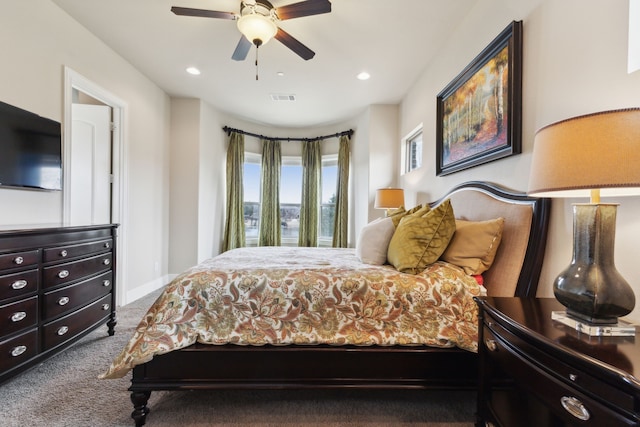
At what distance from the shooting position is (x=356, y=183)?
471 centimetres

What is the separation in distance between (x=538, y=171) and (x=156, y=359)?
1927mm

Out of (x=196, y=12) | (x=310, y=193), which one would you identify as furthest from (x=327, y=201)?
(x=196, y=12)

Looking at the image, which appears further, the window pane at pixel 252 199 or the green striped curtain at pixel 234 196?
the window pane at pixel 252 199

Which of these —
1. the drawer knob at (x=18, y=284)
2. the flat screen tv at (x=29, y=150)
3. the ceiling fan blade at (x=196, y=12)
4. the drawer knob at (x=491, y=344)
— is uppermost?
the ceiling fan blade at (x=196, y=12)

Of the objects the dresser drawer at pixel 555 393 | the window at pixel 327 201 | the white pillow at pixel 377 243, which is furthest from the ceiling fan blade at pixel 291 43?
the window at pixel 327 201

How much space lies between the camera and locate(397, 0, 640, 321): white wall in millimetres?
1152

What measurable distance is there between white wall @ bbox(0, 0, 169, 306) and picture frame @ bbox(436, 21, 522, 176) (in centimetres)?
337

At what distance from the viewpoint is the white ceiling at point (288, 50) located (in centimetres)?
227

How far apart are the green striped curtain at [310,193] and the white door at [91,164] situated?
2895mm

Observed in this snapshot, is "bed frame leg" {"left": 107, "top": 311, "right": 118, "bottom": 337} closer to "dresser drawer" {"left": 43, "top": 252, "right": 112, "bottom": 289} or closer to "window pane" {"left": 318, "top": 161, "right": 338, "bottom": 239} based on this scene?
"dresser drawer" {"left": 43, "top": 252, "right": 112, "bottom": 289}

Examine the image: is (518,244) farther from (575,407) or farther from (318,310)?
(318,310)

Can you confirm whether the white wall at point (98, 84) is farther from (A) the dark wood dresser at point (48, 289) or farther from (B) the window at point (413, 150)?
(B) the window at point (413, 150)

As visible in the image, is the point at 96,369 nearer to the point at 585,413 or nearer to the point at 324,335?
the point at 324,335

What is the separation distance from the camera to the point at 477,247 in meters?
1.65
